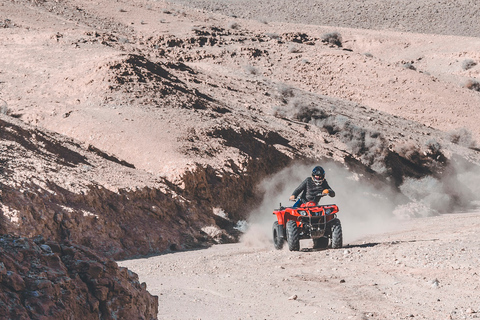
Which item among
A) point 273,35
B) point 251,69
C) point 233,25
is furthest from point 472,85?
point 233,25

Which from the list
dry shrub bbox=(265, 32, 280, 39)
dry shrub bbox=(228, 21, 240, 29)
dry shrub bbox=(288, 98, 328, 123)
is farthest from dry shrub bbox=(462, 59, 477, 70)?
dry shrub bbox=(288, 98, 328, 123)

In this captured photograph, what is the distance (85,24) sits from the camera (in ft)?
134

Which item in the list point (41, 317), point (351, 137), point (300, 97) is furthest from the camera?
point (300, 97)

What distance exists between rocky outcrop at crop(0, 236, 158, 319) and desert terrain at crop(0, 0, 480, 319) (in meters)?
0.02

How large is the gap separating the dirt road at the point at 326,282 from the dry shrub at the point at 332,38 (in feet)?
120

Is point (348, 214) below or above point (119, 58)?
below

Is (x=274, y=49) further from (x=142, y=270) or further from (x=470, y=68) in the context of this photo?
(x=142, y=270)

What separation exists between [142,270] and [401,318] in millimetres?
5530

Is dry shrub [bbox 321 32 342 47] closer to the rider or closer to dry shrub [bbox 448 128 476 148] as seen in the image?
dry shrub [bbox 448 128 476 148]

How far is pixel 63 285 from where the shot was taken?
17.3 feet

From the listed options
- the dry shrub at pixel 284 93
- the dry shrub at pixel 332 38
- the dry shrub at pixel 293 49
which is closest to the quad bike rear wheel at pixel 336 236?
the dry shrub at pixel 284 93

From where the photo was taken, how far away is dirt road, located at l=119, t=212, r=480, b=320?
8984 mm

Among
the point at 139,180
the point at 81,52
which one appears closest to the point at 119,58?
the point at 81,52

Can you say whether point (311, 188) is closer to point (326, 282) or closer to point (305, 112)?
point (326, 282)
